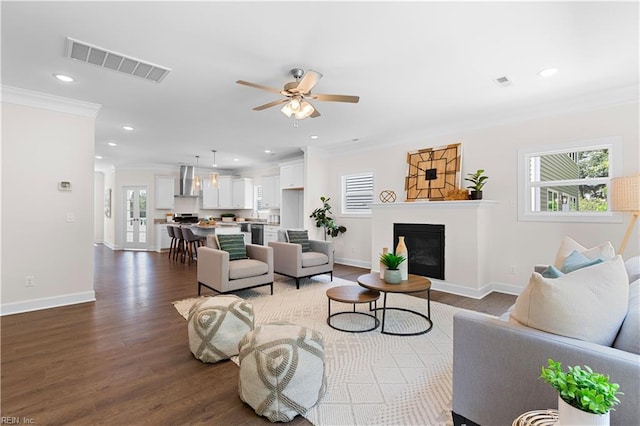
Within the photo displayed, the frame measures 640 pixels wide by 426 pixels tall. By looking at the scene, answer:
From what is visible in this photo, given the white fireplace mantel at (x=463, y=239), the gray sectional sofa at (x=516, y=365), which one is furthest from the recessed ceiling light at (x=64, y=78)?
the white fireplace mantel at (x=463, y=239)

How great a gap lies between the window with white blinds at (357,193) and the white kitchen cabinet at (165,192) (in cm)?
585

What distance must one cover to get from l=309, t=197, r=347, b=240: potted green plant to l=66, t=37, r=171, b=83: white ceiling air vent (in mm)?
4074

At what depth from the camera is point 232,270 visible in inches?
150

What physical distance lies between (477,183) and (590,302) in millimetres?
3439

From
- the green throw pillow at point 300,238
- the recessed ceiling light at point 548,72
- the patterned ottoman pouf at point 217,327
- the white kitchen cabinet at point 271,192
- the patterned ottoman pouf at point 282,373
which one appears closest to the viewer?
the patterned ottoman pouf at point 282,373

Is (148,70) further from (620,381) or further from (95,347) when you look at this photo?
(620,381)

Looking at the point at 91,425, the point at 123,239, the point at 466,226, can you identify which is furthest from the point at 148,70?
the point at 123,239

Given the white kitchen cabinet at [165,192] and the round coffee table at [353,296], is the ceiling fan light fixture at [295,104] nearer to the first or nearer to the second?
the round coffee table at [353,296]

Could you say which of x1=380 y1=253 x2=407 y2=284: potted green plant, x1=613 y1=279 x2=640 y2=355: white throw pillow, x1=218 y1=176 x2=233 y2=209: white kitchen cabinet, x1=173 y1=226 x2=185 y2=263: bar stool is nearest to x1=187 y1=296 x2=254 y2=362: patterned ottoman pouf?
x1=380 y1=253 x2=407 y2=284: potted green plant

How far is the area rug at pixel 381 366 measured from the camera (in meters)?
1.79

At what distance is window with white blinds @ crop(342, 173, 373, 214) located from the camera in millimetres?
6309

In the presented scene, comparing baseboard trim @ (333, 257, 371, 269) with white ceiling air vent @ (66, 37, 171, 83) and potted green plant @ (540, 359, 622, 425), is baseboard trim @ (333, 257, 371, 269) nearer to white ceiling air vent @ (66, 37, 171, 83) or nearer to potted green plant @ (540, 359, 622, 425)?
white ceiling air vent @ (66, 37, 171, 83)

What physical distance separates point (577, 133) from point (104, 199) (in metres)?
12.8

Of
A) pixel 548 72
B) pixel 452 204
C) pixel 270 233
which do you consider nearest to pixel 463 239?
pixel 452 204
